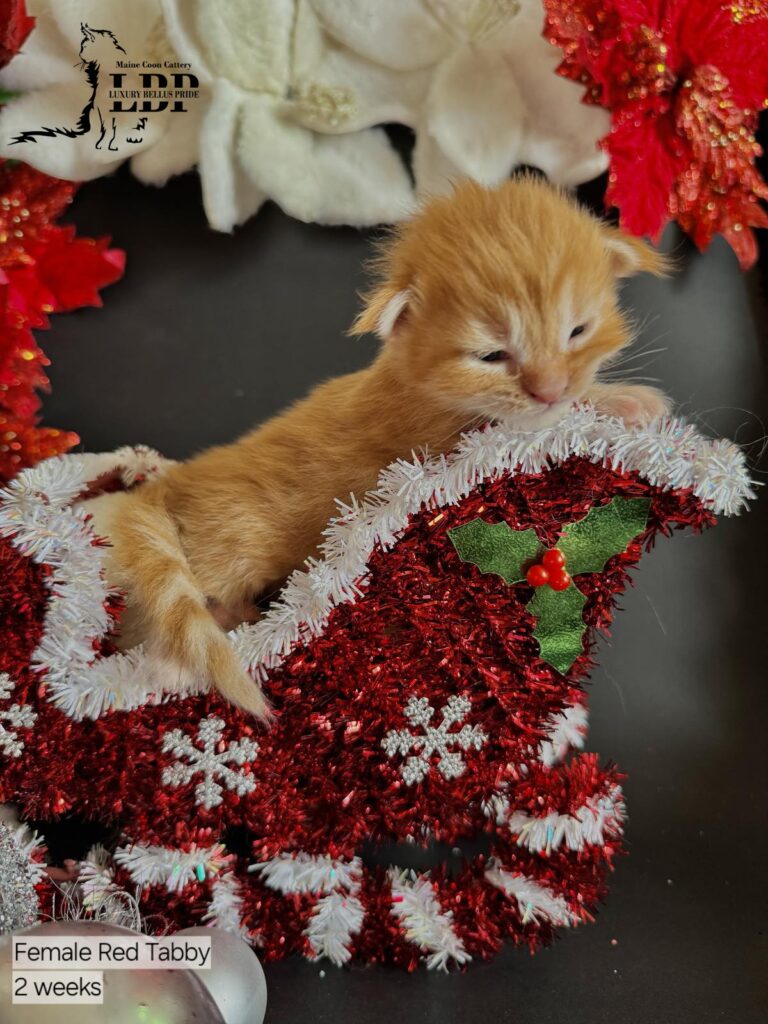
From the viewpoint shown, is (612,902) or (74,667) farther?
(612,902)

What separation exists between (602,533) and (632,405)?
11cm

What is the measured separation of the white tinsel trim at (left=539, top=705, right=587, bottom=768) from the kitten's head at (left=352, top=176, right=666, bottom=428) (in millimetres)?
402

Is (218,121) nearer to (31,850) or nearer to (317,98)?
(317,98)

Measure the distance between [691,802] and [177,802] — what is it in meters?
0.61

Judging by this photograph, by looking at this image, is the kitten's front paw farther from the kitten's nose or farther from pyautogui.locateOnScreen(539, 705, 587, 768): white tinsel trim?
pyautogui.locateOnScreen(539, 705, 587, 768): white tinsel trim

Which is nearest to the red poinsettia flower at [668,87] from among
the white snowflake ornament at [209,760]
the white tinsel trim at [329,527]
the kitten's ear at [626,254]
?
the kitten's ear at [626,254]

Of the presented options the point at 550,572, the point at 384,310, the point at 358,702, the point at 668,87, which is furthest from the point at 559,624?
the point at 668,87

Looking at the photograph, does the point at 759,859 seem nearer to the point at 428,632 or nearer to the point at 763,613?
the point at 763,613

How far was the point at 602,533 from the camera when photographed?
0.71 meters

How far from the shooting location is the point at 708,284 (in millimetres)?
963

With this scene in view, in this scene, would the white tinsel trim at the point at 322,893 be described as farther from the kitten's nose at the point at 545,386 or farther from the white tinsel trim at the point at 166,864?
the kitten's nose at the point at 545,386

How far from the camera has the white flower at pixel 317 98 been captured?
33.2 inches

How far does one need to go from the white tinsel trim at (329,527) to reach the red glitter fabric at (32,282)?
0.21 meters

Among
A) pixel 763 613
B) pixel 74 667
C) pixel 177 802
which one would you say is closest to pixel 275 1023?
pixel 177 802
